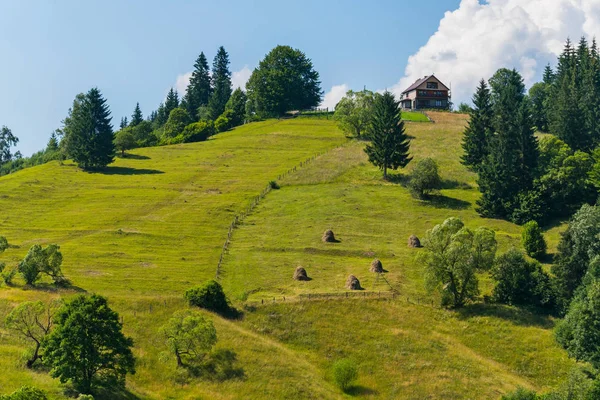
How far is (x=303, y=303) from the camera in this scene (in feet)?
217

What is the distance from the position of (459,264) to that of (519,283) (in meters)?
7.53

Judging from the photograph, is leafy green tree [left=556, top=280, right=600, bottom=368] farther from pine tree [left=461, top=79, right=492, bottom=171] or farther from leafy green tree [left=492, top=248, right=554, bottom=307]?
pine tree [left=461, top=79, right=492, bottom=171]

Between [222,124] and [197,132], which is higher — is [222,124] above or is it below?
above

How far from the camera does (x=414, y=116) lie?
171m

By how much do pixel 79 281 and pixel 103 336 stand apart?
800 inches

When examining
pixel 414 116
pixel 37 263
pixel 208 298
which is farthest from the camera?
pixel 414 116

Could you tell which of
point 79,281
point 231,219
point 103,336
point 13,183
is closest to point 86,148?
point 13,183

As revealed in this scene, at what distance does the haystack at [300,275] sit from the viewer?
7231cm

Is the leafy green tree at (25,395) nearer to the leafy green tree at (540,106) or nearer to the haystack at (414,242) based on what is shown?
the haystack at (414,242)

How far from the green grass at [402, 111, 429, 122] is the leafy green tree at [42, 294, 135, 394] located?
5008 inches

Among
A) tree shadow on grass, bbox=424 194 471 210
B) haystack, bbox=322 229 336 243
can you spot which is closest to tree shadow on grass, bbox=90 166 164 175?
haystack, bbox=322 229 336 243

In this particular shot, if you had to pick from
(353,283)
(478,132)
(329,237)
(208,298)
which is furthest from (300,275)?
(478,132)

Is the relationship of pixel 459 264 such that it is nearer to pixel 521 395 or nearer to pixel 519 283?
pixel 519 283

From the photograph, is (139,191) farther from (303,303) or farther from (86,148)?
(303,303)
